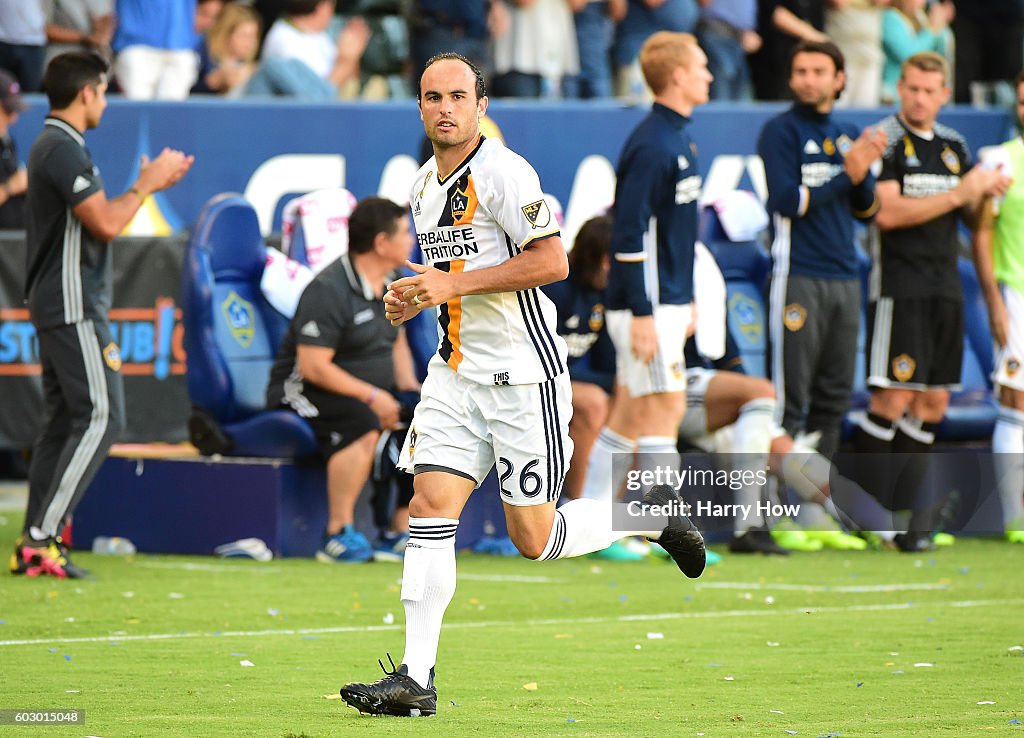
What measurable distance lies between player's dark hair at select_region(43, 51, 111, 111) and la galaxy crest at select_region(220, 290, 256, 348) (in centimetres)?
196

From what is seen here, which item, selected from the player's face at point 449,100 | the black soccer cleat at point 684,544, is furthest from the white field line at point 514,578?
the player's face at point 449,100

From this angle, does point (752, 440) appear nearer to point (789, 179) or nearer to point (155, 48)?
point (789, 179)

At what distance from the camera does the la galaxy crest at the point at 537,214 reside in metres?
5.89

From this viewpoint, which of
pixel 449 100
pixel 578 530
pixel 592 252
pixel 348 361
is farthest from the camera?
pixel 592 252

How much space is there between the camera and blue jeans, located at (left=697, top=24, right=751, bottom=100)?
16.3 m

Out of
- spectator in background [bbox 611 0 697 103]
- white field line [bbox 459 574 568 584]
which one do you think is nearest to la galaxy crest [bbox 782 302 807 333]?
white field line [bbox 459 574 568 584]

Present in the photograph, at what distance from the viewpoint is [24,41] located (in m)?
13.8

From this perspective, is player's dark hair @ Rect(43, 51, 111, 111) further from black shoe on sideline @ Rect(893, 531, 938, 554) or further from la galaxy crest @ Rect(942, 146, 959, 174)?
black shoe on sideline @ Rect(893, 531, 938, 554)

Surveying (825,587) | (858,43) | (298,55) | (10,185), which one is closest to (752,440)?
(825,587)

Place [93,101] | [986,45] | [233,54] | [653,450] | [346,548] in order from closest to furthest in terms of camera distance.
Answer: [93,101], [653,450], [346,548], [233,54], [986,45]

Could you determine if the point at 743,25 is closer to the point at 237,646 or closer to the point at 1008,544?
Result: the point at 1008,544

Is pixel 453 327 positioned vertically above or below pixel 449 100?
below

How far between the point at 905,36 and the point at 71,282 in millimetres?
10336

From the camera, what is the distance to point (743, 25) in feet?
54.0
